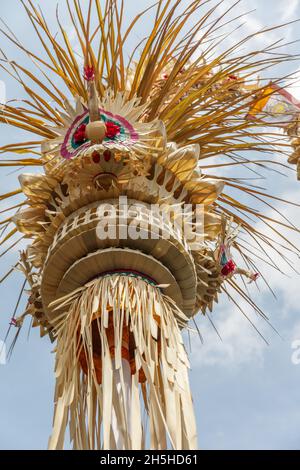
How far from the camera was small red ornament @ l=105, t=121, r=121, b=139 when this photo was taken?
5.96 metres

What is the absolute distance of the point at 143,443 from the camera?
469cm

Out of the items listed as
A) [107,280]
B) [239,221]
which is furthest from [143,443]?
[239,221]

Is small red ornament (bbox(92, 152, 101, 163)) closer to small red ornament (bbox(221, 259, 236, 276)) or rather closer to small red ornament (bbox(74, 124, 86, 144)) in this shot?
small red ornament (bbox(74, 124, 86, 144))

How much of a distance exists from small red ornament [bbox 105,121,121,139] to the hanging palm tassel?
1.11 m

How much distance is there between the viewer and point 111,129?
5984 millimetres

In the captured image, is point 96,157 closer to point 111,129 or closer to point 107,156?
point 107,156

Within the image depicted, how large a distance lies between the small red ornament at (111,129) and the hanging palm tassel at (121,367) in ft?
3.64

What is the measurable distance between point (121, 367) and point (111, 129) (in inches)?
74.3

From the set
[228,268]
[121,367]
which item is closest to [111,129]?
[228,268]

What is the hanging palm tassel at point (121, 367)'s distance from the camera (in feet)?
15.7
